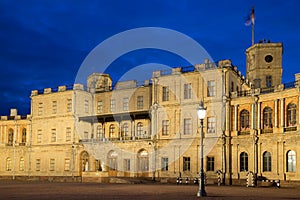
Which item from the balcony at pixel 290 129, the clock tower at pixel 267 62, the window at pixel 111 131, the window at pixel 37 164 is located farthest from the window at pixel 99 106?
the balcony at pixel 290 129

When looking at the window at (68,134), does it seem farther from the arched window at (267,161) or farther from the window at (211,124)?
the arched window at (267,161)

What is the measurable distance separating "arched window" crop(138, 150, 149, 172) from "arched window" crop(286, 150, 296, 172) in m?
A: 16.2

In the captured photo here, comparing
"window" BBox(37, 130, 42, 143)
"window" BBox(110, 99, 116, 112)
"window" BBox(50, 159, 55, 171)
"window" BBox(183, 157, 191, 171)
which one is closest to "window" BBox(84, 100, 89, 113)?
"window" BBox(110, 99, 116, 112)

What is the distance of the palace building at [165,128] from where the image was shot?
39.9m

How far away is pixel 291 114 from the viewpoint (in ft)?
126

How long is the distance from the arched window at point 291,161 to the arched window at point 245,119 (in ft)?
17.4

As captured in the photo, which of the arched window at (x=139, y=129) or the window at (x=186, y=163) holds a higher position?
the arched window at (x=139, y=129)

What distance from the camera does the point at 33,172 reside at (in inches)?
2270

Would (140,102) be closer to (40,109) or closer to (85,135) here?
(85,135)

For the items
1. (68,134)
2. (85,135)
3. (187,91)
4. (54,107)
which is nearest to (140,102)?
(187,91)

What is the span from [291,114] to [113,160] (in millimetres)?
22702

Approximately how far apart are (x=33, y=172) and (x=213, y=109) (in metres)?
29.1

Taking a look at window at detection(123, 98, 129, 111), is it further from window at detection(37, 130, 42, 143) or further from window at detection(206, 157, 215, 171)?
window at detection(37, 130, 42, 143)

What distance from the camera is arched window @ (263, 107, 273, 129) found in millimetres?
40156
